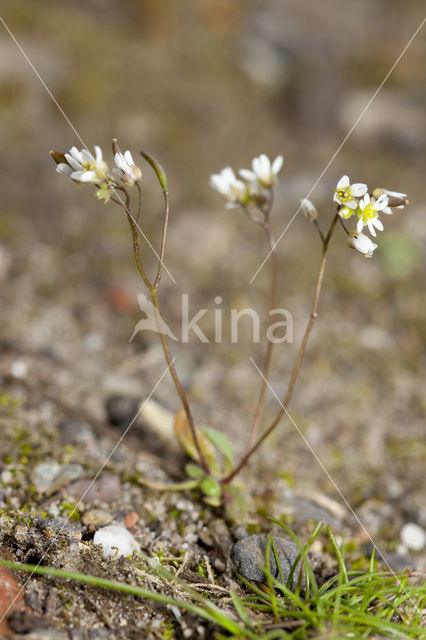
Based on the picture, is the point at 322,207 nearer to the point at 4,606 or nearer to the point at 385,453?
the point at 385,453

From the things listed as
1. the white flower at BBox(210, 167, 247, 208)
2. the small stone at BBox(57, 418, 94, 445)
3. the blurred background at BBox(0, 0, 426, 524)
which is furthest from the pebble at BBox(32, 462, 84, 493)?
the white flower at BBox(210, 167, 247, 208)

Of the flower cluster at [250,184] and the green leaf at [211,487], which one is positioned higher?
the flower cluster at [250,184]

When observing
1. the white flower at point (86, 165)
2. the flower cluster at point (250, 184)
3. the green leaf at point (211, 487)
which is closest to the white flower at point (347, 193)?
the flower cluster at point (250, 184)

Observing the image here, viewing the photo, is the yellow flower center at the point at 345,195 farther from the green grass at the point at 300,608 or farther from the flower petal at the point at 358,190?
the green grass at the point at 300,608

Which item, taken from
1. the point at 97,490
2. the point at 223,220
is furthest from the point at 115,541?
the point at 223,220

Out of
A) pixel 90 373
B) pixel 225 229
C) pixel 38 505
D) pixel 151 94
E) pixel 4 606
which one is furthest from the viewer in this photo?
pixel 151 94

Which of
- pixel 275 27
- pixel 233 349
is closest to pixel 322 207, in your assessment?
pixel 233 349

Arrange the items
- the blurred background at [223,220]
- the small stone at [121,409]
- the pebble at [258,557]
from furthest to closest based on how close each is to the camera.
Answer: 1. the blurred background at [223,220]
2. the small stone at [121,409]
3. the pebble at [258,557]
